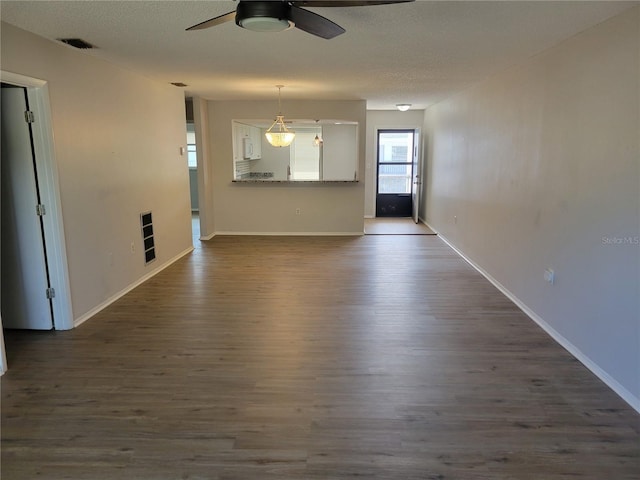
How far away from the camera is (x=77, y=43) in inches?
134

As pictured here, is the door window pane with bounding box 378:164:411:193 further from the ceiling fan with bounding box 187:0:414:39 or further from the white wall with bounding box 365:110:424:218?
the ceiling fan with bounding box 187:0:414:39

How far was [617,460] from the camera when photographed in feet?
6.68

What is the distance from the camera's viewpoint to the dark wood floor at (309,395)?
2041mm

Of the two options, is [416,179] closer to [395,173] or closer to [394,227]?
[395,173]

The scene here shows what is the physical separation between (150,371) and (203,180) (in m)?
4.94

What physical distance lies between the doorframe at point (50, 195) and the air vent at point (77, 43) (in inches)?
14.8

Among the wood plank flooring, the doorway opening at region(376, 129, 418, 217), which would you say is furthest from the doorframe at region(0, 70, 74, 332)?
the doorway opening at region(376, 129, 418, 217)

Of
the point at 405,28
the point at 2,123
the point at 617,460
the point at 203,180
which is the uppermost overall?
the point at 405,28

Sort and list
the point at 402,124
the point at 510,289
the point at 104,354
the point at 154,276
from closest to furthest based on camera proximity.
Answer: the point at 104,354
the point at 510,289
the point at 154,276
the point at 402,124

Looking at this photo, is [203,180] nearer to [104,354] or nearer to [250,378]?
[104,354]

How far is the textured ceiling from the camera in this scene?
2.60 metres

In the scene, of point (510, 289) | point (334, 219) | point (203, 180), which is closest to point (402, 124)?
point (334, 219)

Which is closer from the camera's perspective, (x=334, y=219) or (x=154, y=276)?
(x=154, y=276)

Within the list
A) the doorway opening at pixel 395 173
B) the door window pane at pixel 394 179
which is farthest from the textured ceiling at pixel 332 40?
the door window pane at pixel 394 179
